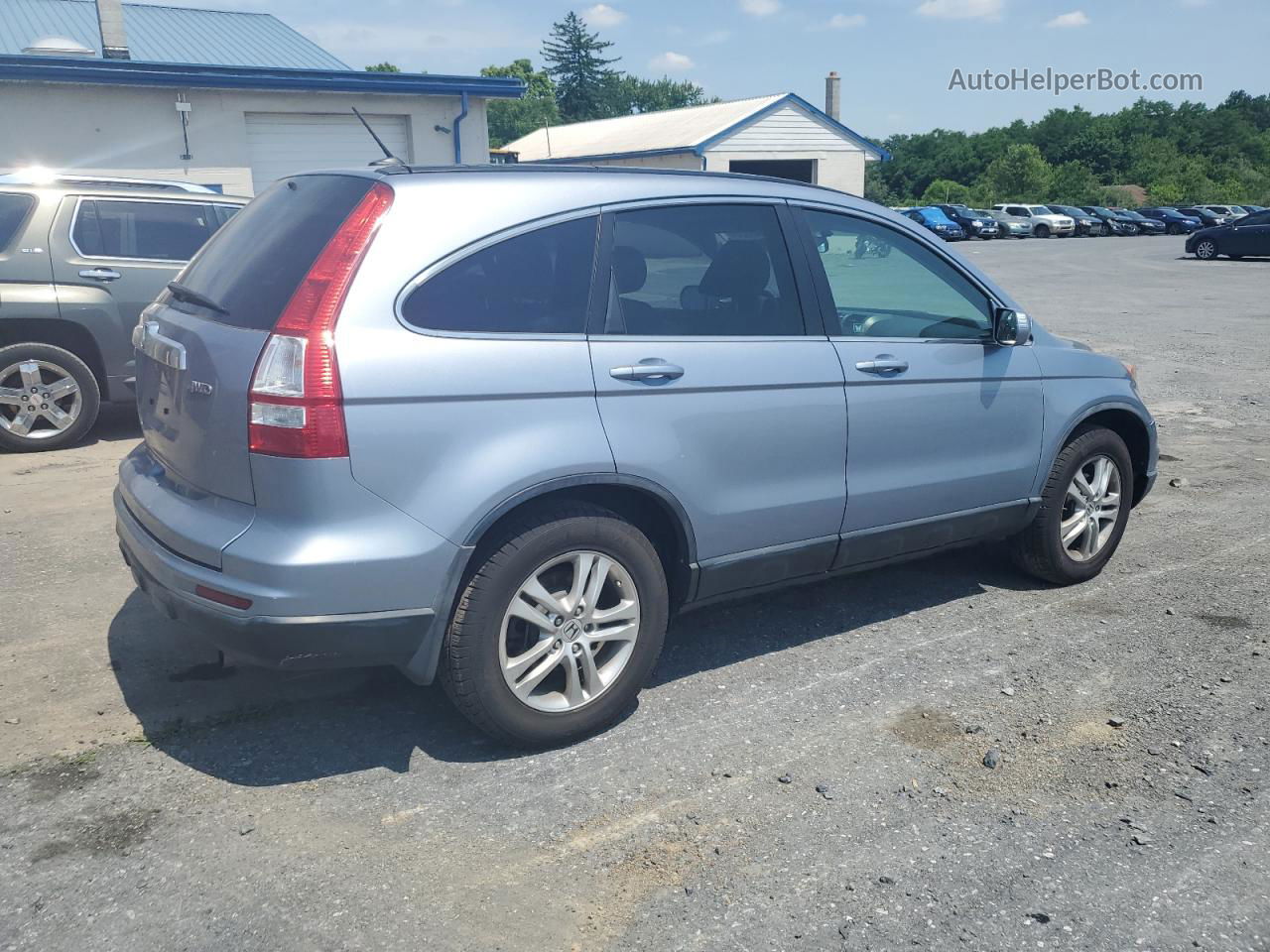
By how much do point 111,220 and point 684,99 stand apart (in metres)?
117

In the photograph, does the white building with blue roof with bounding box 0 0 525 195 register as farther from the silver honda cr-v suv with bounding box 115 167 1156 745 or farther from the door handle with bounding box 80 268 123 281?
the silver honda cr-v suv with bounding box 115 167 1156 745

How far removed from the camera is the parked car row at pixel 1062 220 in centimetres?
4822

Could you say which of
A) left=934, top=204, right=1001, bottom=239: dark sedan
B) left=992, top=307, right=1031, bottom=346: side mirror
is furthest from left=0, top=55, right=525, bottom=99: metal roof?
left=934, top=204, right=1001, bottom=239: dark sedan

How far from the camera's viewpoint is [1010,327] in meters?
4.62

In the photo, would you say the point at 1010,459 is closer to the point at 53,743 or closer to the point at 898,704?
the point at 898,704

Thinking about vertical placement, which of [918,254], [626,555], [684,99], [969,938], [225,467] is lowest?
[969,938]

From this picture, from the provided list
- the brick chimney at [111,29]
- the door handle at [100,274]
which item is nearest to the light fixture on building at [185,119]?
the brick chimney at [111,29]

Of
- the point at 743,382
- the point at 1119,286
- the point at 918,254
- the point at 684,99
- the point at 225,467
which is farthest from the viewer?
the point at 684,99

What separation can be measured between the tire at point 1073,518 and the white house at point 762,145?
32.4 m

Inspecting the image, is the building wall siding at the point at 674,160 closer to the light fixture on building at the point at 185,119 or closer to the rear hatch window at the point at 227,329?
the light fixture on building at the point at 185,119

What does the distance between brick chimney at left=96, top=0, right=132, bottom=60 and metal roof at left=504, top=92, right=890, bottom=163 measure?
14006 mm

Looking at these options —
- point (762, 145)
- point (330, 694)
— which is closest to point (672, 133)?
point (762, 145)

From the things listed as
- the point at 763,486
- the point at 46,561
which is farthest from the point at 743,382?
the point at 46,561

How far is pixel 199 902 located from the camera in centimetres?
281
